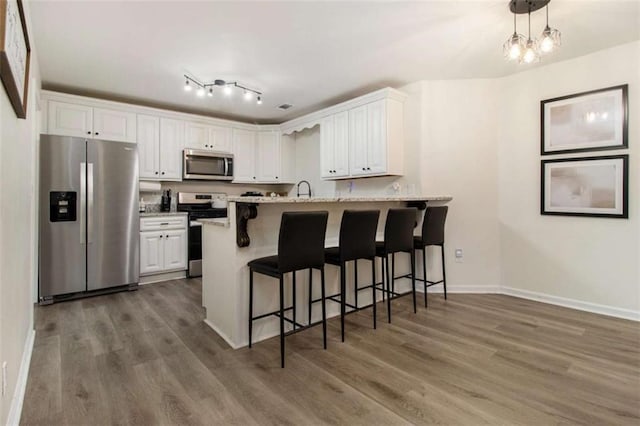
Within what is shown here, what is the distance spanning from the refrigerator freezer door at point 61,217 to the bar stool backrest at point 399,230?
10.8 feet

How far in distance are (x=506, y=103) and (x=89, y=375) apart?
4.48m

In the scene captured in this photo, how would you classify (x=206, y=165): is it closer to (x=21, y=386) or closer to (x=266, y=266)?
(x=266, y=266)

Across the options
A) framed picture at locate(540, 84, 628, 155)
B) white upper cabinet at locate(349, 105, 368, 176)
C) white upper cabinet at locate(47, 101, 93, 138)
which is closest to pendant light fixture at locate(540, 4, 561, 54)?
framed picture at locate(540, 84, 628, 155)

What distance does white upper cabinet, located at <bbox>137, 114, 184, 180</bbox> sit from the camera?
14.4 feet

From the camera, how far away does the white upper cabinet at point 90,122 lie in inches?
149

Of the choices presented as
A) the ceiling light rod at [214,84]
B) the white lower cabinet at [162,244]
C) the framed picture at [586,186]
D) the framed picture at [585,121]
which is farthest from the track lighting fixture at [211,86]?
the framed picture at [586,186]

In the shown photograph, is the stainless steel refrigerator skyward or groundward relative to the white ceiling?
groundward

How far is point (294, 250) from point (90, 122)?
3481 mm

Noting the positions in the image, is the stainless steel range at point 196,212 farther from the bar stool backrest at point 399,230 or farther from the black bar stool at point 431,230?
the black bar stool at point 431,230

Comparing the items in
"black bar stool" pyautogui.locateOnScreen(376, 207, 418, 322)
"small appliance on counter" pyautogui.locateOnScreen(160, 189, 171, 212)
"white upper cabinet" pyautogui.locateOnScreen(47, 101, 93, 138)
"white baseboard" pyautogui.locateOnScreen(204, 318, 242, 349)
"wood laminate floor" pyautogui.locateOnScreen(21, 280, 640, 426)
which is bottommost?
"wood laminate floor" pyautogui.locateOnScreen(21, 280, 640, 426)

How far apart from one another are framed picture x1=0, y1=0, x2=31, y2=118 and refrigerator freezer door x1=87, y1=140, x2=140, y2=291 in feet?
6.72

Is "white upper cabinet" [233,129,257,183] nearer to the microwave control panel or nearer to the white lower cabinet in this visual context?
the white lower cabinet

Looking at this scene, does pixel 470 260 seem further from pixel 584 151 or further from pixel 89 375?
pixel 89 375

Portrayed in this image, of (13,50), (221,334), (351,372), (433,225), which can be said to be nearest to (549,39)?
(433,225)
